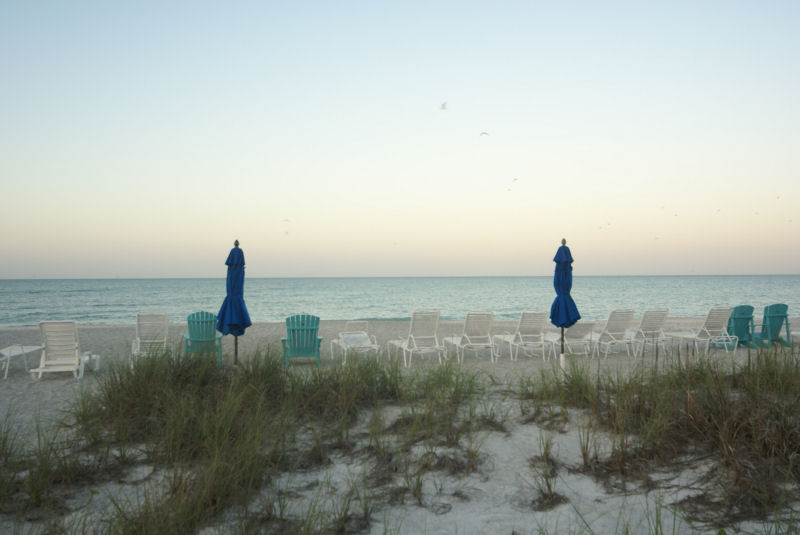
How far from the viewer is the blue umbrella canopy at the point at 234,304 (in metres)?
7.13

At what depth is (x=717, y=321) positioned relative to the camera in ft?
31.8

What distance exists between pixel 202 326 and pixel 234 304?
143 cm

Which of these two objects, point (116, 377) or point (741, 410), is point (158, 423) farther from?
point (741, 410)

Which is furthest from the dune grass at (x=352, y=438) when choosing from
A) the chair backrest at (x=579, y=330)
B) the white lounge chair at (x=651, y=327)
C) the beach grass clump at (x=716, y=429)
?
the white lounge chair at (x=651, y=327)

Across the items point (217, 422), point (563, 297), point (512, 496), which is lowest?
point (512, 496)

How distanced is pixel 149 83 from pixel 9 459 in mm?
14564

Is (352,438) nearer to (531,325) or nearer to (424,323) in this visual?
(424,323)

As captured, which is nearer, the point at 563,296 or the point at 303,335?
the point at 563,296

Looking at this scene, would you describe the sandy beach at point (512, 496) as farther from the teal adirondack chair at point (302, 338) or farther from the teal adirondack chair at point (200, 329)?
the teal adirondack chair at point (302, 338)

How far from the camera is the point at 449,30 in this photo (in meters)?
14.3

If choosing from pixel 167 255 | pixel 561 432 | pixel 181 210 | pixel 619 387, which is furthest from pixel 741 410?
pixel 167 255

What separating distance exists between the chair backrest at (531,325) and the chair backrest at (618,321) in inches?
52.1


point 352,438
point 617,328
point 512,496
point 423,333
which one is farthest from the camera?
point 617,328

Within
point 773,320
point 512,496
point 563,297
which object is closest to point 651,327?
point 773,320
